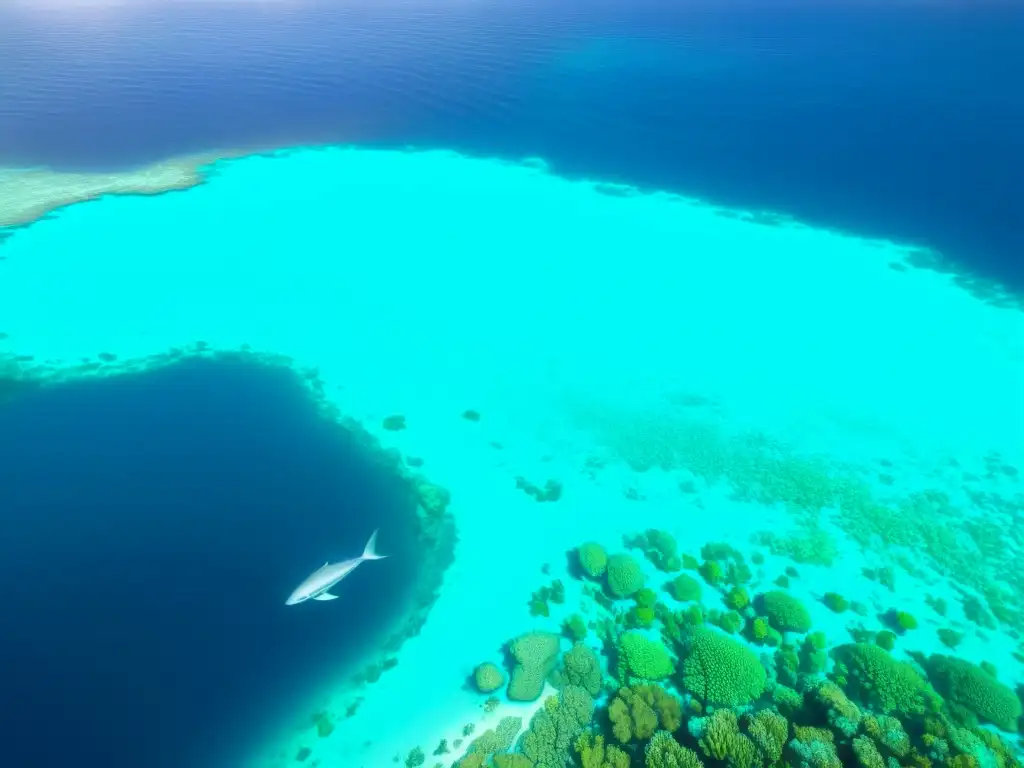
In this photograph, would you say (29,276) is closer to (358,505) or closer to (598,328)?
(358,505)

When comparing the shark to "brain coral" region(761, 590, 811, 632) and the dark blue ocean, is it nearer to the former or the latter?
the dark blue ocean

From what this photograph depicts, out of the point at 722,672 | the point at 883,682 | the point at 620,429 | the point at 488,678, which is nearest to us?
the point at 883,682

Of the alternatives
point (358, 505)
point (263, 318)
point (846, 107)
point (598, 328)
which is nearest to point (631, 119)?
point (846, 107)

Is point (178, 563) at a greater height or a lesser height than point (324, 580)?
lesser

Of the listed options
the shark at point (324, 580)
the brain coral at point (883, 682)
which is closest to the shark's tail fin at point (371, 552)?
the shark at point (324, 580)

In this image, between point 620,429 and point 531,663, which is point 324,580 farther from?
point 620,429

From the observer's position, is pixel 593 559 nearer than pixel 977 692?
No

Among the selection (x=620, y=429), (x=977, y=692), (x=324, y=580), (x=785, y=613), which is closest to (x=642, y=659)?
(x=785, y=613)

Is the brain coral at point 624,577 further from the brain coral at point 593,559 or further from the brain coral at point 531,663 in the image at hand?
the brain coral at point 531,663

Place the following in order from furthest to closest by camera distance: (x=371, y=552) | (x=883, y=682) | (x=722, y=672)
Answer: (x=371, y=552) → (x=722, y=672) → (x=883, y=682)
